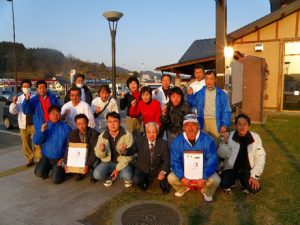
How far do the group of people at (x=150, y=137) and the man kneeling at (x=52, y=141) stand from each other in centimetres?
2

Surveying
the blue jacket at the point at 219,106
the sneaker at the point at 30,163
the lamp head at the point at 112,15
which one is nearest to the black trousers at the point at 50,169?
the sneaker at the point at 30,163

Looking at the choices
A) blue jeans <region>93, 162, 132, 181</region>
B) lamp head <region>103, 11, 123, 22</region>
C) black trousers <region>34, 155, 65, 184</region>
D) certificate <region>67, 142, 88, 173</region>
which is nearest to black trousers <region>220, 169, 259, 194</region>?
blue jeans <region>93, 162, 132, 181</region>

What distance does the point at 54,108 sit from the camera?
451 cm

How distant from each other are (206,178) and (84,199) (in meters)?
1.77

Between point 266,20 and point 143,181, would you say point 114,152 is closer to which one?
point 143,181

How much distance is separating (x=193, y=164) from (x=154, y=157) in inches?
26.0

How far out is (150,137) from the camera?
13.0 ft

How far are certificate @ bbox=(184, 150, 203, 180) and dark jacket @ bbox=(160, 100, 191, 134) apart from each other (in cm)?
85

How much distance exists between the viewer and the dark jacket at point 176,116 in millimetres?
4371

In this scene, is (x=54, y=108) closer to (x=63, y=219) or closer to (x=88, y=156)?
(x=88, y=156)

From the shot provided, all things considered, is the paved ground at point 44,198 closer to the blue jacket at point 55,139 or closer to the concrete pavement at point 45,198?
the concrete pavement at point 45,198

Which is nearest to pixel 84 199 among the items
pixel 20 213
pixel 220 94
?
pixel 20 213

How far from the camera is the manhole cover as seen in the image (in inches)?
123

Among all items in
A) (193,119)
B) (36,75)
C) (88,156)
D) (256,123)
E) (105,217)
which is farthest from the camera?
(36,75)
